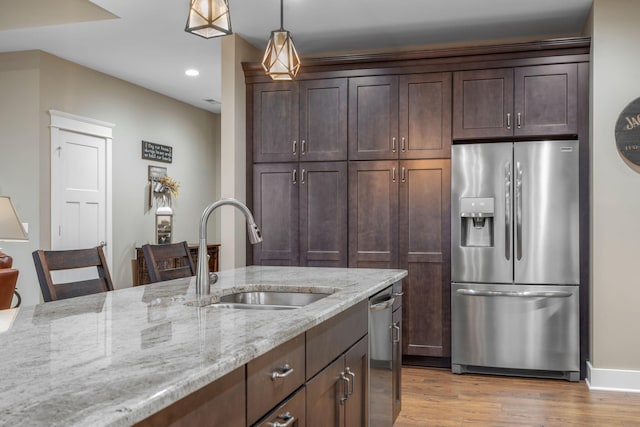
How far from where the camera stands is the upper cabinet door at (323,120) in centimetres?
462

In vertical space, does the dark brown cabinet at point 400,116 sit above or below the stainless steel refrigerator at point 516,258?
above

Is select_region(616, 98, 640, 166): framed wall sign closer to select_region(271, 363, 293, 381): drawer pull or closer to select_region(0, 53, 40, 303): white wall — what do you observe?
select_region(271, 363, 293, 381): drawer pull

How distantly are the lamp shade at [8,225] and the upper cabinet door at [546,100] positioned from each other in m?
3.65

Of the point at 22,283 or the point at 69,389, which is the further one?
the point at 22,283

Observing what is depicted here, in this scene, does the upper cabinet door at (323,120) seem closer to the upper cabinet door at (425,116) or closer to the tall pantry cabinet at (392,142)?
the tall pantry cabinet at (392,142)

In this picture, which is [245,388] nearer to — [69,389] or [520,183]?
[69,389]

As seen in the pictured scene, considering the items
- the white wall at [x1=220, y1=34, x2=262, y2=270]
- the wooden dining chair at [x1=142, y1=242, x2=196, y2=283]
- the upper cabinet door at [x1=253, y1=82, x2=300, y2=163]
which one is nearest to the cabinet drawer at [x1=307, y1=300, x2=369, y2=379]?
the wooden dining chair at [x1=142, y1=242, x2=196, y2=283]

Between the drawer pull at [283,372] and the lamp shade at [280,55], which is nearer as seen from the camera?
the drawer pull at [283,372]

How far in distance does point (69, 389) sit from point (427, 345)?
379 centimetres

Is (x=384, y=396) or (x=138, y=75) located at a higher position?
(x=138, y=75)

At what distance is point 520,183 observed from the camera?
163 inches

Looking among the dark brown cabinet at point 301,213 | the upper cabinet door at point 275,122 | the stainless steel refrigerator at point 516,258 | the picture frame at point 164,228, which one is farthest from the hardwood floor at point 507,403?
the picture frame at point 164,228

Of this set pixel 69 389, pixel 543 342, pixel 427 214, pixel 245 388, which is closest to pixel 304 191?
pixel 427 214

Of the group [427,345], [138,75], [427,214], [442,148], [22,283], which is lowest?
[427,345]
